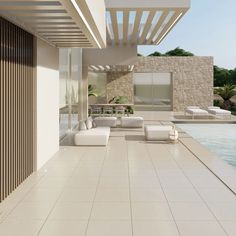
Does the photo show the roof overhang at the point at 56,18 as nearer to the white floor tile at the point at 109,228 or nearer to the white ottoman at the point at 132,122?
the white floor tile at the point at 109,228

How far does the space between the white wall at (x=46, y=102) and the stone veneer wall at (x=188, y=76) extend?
20.3 m

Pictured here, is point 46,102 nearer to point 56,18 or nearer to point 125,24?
point 56,18

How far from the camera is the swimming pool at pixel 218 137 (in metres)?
12.0

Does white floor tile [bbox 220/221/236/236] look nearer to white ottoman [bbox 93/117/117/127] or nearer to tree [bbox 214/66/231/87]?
white ottoman [bbox 93/117/117/127]

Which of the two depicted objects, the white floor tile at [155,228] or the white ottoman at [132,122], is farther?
the white ottoman at [132,122]

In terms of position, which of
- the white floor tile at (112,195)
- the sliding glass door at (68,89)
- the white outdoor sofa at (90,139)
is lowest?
the white floor tile at (112,195)

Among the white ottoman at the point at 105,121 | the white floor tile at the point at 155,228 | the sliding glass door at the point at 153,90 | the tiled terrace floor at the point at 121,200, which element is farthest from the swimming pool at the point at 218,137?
the sliding glass door at the point at 153,90

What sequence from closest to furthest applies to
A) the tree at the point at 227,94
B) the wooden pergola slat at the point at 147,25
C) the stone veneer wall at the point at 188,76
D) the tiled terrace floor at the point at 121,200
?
the tiled terrace floor at the point at 121,200
the wooden pergola slat at the point at 147,25
the stone veneer wall at the point at 188,76
the tree at the point at 227,94

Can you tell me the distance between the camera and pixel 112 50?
17703mm

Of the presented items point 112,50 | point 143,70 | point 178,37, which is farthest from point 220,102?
point 178,37

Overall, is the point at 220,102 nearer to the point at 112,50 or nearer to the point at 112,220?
the point at 112,50

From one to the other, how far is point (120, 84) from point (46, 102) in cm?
2024

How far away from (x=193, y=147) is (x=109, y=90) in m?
18.0

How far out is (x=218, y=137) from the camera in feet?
51.2
